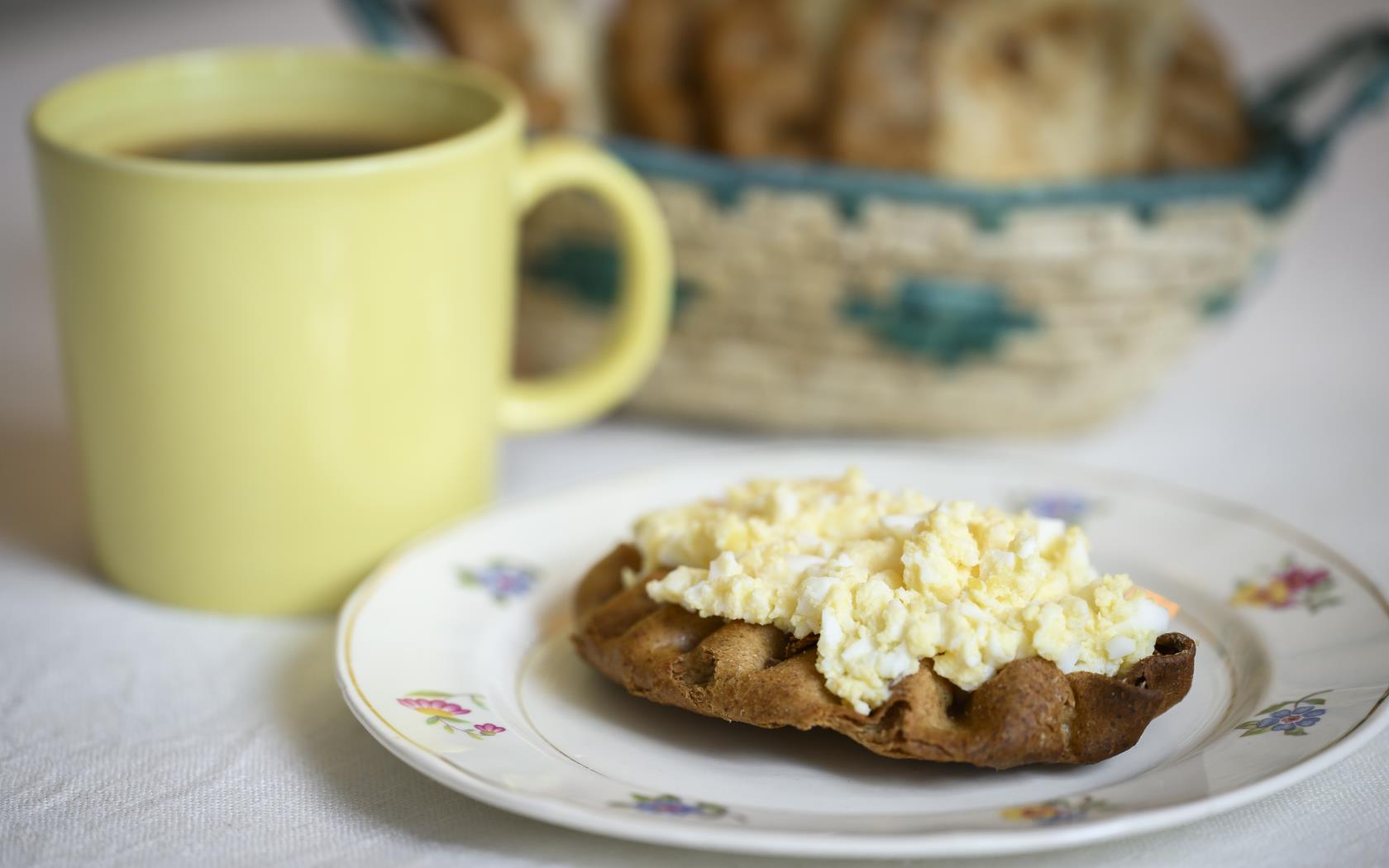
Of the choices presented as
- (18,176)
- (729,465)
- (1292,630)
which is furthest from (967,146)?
(18,176)

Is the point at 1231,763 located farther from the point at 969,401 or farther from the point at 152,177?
the point at 152,177

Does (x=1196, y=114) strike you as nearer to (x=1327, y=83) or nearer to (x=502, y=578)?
(x=1327, y=83)

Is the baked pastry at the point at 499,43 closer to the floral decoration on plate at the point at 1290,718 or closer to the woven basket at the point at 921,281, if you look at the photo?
the woven basket at the point at 921,281

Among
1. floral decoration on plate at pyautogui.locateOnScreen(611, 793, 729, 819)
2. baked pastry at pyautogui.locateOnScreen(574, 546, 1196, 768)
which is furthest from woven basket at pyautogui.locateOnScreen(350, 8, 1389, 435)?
floral decoration on plate at pyautogui.locateOnScreen(611, 793, 729, 819)

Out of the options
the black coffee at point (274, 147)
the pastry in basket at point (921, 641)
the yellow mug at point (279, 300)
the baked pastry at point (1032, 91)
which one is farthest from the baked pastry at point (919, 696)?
the baked pastry at point (1032, 91)

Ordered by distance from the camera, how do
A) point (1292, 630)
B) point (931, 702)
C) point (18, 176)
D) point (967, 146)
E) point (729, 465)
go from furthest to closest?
1. point (18, 176)
2. point (967, 146)
3. point (729, 465)
4. point (1292, 630)
5. point (931, 702)

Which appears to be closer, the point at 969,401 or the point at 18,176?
the point at 969,401

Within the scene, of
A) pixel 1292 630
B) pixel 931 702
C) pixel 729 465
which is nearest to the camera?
pixel 931 702
